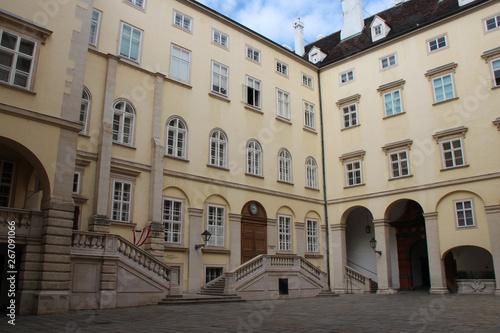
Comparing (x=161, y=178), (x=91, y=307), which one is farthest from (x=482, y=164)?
(x=91, y=307)

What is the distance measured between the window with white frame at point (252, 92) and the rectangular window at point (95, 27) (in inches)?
375

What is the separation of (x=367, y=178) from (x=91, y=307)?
1911 cm

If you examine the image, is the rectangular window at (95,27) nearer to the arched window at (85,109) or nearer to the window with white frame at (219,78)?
the arched window at (85,109)

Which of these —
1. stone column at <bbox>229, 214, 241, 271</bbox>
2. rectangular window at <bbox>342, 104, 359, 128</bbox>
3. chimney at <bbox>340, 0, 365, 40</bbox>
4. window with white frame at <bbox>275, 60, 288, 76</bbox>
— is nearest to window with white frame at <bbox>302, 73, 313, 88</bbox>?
window with white frame at <bbox>275, 60, 288, 76</bbox>

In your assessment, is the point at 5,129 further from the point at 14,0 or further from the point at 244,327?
the point at 244,327

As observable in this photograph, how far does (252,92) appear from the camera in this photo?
27344 millimetres

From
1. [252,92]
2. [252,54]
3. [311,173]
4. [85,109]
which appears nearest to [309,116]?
[311,173]

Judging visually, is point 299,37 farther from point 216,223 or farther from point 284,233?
point 216,223

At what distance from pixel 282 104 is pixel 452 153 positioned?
35.7ft

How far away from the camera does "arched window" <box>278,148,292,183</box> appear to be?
27781 millimetres

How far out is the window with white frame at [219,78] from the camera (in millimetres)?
25109

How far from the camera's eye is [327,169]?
30516 millimetres

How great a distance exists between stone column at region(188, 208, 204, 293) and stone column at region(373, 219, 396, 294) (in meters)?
11.5

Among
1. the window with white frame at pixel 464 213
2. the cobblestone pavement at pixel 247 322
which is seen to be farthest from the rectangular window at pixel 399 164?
the cobblestone pavement at pixel 247 322
